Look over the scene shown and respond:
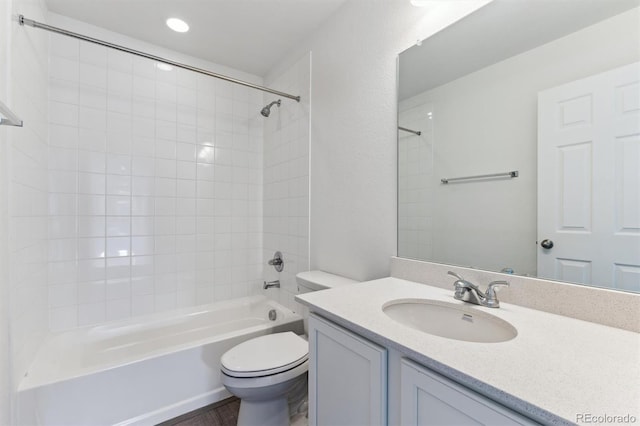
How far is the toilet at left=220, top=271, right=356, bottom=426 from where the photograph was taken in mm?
1317

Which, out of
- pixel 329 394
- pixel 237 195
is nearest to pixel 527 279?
pixel 329 394

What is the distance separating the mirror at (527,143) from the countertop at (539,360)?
8.0 inches

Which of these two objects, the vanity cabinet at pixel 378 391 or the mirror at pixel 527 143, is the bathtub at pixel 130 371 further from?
the mirror at pixel 527 143

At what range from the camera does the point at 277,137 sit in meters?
2.45

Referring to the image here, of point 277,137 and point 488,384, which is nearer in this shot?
point 488,384

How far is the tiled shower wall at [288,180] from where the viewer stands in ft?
6.79

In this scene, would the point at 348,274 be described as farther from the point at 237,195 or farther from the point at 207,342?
the point at 237,195

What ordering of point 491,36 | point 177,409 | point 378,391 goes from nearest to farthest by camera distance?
point 378,391 → point 491,36 → point 177,409

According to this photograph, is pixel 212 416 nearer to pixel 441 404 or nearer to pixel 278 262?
pixel 278 262

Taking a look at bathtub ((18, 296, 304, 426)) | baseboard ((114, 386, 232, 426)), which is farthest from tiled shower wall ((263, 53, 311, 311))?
baseboard ((114, 386, 232, 426))

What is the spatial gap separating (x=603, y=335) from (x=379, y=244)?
901 mm

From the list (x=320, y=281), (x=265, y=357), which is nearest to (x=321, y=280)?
(x=320, y=281)

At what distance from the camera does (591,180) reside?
31.9 inches

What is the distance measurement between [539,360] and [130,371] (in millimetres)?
1843
